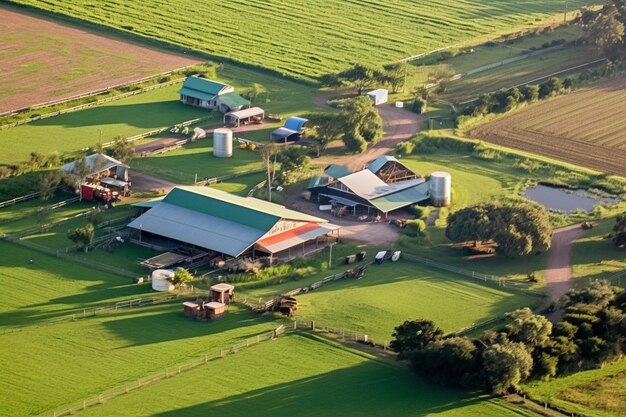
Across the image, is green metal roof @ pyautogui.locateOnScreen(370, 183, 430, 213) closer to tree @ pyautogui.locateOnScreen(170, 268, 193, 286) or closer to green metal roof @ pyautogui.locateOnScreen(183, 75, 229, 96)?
tree @ pyautogui.locateOnScreen(170, 268, 193, 286)

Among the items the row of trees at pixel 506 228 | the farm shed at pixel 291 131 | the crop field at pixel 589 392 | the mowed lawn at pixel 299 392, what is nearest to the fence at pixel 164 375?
the mowed lawn at pixel 299 392

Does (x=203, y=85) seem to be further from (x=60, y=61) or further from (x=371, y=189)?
(x=371, y=189)

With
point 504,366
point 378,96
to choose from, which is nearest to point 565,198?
point 378,96

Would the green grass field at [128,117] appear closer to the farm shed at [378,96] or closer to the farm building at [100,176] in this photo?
the farm shed at [378,96]

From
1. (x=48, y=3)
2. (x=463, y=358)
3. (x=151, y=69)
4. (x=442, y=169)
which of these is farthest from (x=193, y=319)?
(x=48, y=3)

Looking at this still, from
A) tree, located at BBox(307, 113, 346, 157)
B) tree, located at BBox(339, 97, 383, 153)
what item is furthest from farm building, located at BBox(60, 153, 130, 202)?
tree, located at BBox(339, 97, 383, 153)

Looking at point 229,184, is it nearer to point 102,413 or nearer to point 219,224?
point 219,224
